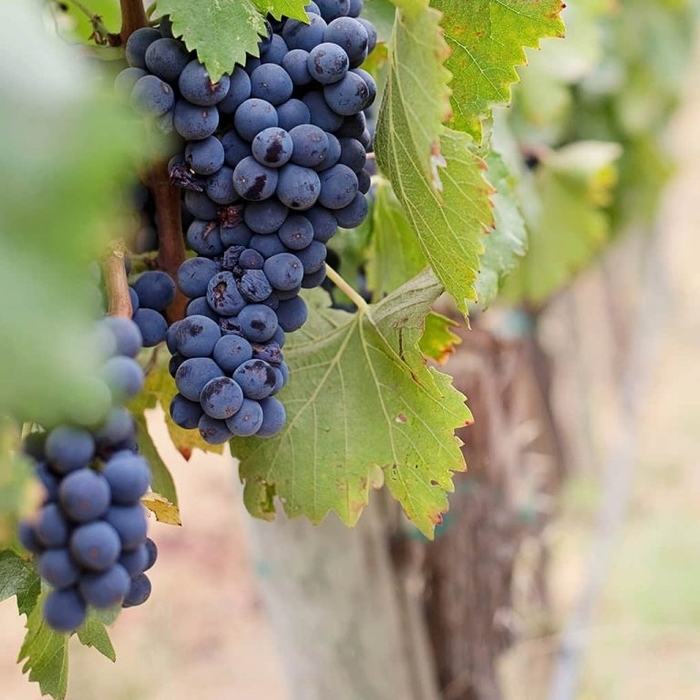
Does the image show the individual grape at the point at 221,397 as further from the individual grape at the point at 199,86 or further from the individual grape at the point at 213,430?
the individual grape at the point at 199,86

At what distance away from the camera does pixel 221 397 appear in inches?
18.0

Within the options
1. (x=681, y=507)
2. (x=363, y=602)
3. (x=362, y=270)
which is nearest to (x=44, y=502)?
(x=362, y=270)

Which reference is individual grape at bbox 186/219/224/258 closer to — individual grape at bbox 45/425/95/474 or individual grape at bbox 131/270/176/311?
individual grape at bbox 131/270/176/311

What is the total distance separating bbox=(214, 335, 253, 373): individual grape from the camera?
1.53 ft

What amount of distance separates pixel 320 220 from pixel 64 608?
0.24 meters

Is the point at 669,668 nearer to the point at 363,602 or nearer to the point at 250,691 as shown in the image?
the point at 250,691

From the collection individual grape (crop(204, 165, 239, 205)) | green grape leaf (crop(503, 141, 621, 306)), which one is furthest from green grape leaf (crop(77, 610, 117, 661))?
green grape leaf (crop(503, 141, 621, 306))

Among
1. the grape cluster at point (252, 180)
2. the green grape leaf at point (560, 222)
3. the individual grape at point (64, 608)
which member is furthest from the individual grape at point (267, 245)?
the green grape leaf at point (560, 222)

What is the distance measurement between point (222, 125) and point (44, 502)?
0.23 m

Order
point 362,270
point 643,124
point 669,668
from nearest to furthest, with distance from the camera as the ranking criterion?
1. point 362,270
2. point 643,124
3. point 669,668

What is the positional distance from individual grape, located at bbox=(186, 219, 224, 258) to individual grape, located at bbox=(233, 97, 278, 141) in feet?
0.18

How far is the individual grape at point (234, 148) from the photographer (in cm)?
48

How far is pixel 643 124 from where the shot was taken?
8.69ft

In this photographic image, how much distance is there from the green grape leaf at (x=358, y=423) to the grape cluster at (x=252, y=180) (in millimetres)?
90
